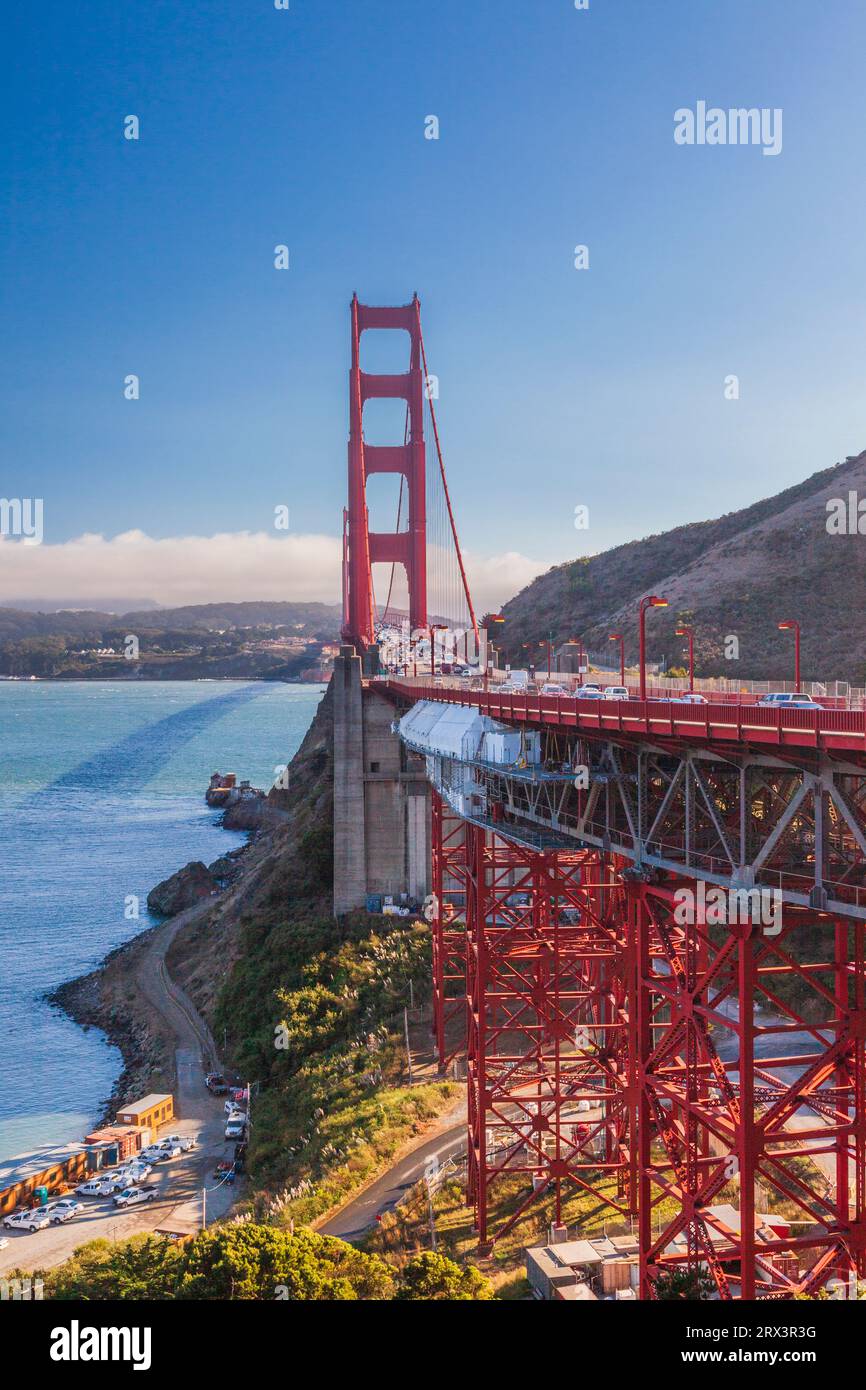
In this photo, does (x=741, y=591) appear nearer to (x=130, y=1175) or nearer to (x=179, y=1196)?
(x=130, y=1175)

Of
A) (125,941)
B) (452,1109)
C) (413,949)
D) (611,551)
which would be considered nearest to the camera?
(452,1109)

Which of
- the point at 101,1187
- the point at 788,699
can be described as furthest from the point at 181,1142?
the point at 788,699

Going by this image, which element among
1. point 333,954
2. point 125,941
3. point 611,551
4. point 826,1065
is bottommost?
point 125,941

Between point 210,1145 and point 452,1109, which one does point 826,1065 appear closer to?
point 452,1109

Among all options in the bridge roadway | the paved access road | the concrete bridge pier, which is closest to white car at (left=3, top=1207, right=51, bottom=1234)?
the paved access road

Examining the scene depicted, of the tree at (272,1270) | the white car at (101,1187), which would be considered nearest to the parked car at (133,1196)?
the white car at (101,1187)

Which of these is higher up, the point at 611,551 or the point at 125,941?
the point at 611,551

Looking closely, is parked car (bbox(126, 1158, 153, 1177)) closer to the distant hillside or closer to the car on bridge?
the car on bridge
